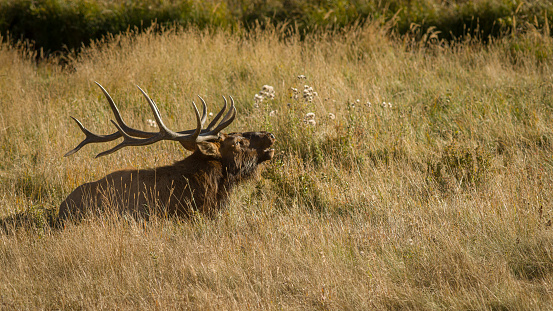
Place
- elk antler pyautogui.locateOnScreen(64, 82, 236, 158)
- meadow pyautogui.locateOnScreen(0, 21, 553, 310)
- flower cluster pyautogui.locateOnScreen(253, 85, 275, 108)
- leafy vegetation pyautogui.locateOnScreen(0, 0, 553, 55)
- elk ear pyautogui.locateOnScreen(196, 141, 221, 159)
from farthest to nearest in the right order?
leafy vegetation pyautogui.locateOnScreen(0, 0, 553, 55) < flower cluster pyautogui.locateOnScreen(253, 85, 275, 108) < elk ear pyautogui.locateOnScreen(196, 141, 221, 159) < elk antler pyautogui.locateOnScreen(64, 82, 236, 158) < meadow pyautogui.locateOnScreen(0, 21, 553, 310)

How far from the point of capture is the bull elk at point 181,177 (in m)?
5.12

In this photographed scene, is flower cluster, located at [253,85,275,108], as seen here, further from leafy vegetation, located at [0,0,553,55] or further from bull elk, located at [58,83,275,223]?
leafy vegetation, located at [0,0,553,55]

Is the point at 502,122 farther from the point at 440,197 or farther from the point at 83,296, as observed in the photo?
the point at 83,296

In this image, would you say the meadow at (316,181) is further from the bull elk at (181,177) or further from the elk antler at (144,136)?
the elk antler at (144,136)

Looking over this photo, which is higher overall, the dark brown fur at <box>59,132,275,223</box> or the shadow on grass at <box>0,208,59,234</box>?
the dark brown fur at <box>59,132,275,223</box>

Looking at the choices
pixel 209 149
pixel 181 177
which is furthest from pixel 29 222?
pixel 209 149

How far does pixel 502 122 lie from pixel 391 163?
1922 millimetres

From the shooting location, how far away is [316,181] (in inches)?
238

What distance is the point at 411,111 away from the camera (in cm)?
804

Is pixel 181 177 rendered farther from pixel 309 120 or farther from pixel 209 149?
pixel 309 120

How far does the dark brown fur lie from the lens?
5.16 meters

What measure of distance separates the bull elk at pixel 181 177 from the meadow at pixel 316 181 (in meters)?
0.20

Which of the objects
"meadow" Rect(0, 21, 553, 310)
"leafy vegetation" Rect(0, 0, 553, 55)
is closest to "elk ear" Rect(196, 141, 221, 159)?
"meadow" Rect(0, 21, 553, 310)

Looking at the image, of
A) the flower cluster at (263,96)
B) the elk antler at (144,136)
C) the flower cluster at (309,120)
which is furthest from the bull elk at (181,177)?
the flower cluster at (263,96)
